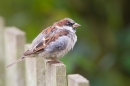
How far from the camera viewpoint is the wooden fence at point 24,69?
2.69 m

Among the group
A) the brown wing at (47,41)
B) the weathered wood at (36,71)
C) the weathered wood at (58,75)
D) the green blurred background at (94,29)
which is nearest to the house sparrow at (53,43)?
the brown wing at (47,41)

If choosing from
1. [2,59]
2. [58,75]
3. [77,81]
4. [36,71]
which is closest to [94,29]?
[2,59]

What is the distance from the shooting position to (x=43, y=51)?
3459mm

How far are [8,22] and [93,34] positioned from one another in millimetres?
975

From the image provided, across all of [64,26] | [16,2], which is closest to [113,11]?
[16,2]

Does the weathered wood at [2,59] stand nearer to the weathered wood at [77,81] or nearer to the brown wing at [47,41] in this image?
the brown wing at [47,41]

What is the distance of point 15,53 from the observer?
12.3 ft

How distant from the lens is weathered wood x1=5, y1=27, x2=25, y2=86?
12.1ft

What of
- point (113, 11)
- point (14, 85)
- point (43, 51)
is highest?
point (113, 11)

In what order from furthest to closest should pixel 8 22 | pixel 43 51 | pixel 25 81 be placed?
pixel 8 22 → pixel 25 81 → pixel 43 51

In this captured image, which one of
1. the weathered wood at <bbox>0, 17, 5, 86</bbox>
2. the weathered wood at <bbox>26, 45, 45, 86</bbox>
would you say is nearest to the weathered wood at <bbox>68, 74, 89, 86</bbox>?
the weathered wood at <bbox>26, 45, 45, 86</bbox>

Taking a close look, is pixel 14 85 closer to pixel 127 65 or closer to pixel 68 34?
pixel 68 34

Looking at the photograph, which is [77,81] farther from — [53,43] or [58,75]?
[53,43]

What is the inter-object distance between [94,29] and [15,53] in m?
1.68
